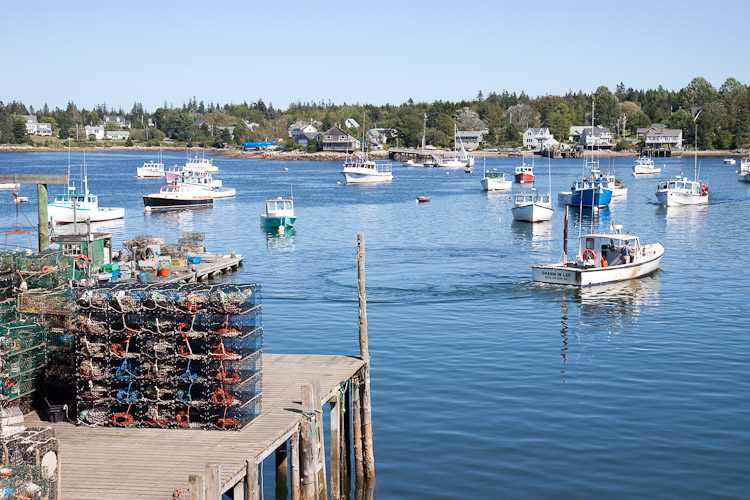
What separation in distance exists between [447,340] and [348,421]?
461 inches

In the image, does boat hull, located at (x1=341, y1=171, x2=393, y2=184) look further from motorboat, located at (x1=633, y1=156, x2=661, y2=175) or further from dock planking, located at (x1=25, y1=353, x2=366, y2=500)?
dock planking, located at (x1=25, y1=353, x2=366, y2=500)

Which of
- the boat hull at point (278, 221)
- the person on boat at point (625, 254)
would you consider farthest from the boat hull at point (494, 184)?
the person on boat at point (625, 254)

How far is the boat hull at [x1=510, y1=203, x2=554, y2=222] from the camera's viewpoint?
77375mm

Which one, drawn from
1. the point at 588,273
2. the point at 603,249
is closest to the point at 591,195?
the point at 603,249

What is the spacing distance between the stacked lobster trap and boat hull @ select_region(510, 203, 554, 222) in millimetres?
60876

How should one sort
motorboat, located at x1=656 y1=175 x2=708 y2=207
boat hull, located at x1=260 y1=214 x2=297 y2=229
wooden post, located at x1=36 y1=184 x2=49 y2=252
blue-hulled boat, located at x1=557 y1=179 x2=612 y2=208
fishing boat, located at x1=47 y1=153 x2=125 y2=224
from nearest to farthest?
wooden post, located at x1=36 y1=184 x2=49 y2=252 → boat hull, located at x1=260 y1=214 x2=297 y2=229 → fishing boat, located at x1=47 y1=153 x2=125 y2=224 → blue-hulled boat, located at x1=557 y1=179 x2=612 y2=208 → motorboat, located at x1=656 y1=175 x2=708 y2=207

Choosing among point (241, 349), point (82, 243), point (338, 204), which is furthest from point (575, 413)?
point (338, 204)

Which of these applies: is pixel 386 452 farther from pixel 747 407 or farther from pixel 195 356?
pixel 747 407

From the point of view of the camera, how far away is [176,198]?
95.4 metres

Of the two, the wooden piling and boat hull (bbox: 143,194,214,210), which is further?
boat hull (bbox: 143,194,214,210)

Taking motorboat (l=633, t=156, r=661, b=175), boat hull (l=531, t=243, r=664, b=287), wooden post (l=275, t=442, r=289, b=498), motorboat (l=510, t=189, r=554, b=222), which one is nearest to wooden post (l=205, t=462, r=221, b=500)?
wooden post (l=275, t=442, r=289, b=498)

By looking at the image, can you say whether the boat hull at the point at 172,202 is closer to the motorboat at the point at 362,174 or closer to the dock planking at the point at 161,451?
the motorboat at the point at 362,174

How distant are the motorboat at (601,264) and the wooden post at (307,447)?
28.6 m

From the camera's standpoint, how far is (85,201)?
77.0 m
